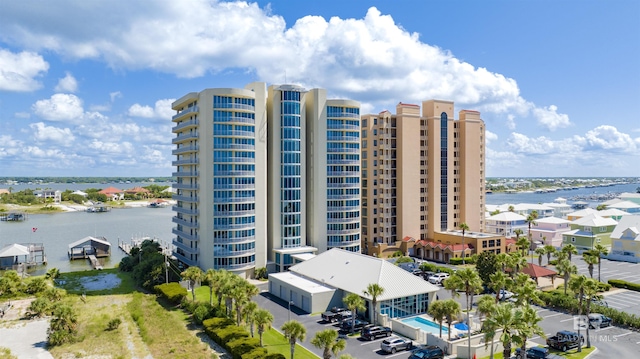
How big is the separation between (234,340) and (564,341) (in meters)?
29.6

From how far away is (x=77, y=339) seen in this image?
1773 inches

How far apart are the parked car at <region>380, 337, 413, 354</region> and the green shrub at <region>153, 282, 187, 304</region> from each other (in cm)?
2787

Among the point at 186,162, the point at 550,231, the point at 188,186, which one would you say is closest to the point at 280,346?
the point at 188,186

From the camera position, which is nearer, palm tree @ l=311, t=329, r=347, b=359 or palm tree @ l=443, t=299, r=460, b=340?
palm tree @ l=311, t=329, r=347, b=359

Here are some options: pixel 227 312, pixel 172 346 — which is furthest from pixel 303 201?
pixel 172 346

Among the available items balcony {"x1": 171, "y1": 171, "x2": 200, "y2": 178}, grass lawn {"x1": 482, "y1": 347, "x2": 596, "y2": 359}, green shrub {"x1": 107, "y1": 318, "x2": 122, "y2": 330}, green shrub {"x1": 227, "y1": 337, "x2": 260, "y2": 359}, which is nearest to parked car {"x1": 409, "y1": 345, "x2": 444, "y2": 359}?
grass lawn {"x1": 482, "y1": 347, "x2": 596, "y2": 359}

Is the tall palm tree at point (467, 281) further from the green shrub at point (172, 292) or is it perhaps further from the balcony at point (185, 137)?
the balcony at point (185, 137)

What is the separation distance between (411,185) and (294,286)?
4496cm

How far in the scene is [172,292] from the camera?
5759cm

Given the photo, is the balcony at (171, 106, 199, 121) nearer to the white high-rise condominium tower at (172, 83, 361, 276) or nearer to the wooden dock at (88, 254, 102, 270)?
the white high-rise condominium tower at (172, 83, 361, 276)

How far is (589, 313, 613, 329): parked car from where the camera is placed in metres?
46.8

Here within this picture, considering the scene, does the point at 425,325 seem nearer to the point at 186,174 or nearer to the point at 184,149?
the point at 186,174

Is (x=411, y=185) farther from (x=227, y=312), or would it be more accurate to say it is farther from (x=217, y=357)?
(x=217, y=357)

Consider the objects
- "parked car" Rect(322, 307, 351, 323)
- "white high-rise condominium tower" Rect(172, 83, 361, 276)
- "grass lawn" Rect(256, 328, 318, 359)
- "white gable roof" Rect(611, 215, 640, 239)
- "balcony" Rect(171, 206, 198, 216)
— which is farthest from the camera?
"white gable roof" Rect(611, 215, 640, 239)
